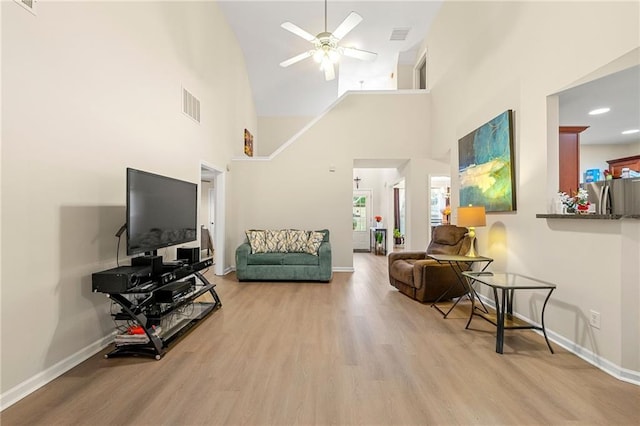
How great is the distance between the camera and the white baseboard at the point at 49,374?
5.76ft

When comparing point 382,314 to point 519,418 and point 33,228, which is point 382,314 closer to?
point 519,418

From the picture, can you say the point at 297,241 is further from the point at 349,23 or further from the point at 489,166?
the point at 349,23

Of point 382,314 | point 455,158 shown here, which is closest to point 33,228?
point 382,314

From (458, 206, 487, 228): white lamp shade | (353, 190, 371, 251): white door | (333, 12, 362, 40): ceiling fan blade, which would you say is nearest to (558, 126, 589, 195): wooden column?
(458, 206, 487, 228): white lamp shade

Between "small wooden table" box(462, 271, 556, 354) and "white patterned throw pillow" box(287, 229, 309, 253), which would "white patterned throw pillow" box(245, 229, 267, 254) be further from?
"small wooden table" box(462, 271, 556, 354)

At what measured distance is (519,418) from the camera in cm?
165

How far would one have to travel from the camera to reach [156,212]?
273cm

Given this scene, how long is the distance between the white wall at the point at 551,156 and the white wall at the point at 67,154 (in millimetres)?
3962

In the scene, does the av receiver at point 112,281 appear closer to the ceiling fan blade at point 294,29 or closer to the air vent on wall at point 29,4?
the air vent on wall at point 29,4

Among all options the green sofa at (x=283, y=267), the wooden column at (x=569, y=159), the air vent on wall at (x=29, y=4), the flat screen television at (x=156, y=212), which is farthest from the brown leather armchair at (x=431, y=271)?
the air vent on wall at (x=29, y=4)

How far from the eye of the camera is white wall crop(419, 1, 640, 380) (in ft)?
6.73

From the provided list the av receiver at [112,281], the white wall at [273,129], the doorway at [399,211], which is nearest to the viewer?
the av receiver at [112,281]

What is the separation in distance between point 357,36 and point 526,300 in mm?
5921

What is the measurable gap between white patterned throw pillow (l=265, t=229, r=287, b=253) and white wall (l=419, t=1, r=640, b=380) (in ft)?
10.6
